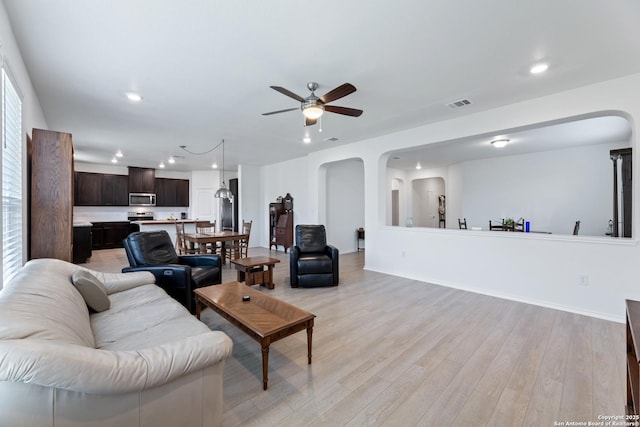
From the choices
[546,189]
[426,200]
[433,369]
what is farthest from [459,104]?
[426,200]

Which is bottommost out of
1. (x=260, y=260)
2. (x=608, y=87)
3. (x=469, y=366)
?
(x=469, y=366)

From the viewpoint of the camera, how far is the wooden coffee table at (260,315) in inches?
76.7

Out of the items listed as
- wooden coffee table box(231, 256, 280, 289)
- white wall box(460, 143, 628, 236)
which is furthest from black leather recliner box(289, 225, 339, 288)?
white wall box(460, 143, 628, 236)

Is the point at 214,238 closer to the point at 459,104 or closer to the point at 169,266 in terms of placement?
the point at 169,266

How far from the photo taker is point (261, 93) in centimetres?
332

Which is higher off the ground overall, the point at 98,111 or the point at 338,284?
the point at 98,111

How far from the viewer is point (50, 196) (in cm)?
274

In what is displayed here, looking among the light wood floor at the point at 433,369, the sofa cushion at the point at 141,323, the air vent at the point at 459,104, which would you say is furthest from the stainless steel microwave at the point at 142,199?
the air vent at the point at 459,104

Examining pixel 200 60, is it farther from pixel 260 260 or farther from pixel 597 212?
pixel 597 212

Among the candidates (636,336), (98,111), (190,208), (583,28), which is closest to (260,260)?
(98,111)

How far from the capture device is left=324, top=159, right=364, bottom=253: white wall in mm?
7293

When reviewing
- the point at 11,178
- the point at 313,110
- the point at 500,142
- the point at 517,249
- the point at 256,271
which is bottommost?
the point at 256,271

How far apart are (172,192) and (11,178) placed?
25.3 ft

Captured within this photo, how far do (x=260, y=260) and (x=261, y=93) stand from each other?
2457mm
